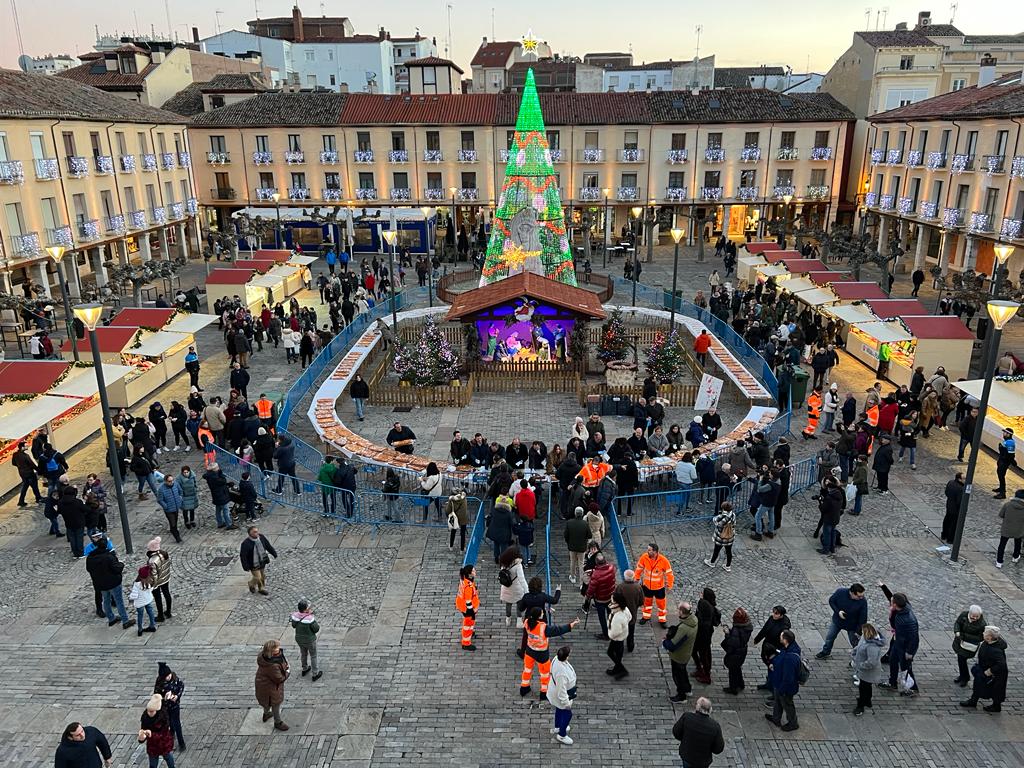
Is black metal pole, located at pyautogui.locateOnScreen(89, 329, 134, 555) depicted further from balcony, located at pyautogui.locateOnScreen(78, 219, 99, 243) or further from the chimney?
the chimney

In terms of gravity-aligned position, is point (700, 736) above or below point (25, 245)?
below

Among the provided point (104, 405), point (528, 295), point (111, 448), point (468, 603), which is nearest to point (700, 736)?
point (468, 603)

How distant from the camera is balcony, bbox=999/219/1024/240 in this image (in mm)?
31938

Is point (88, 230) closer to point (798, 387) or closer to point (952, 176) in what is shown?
point (798, 387)

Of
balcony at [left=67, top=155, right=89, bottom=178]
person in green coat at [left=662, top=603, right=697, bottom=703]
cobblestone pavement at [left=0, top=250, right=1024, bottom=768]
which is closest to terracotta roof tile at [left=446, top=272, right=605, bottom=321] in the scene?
cobblestone pavement at [left=0, top=250, right=1024, bottom=768]

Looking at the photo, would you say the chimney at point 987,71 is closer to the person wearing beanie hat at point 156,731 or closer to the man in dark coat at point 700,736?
the man in dark coat at point 700,736

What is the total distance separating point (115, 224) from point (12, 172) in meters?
7.55

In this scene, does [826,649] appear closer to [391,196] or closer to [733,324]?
[733,324]

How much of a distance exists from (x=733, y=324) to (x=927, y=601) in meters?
15.5

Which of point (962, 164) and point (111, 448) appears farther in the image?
point (962, 164)

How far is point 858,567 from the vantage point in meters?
12.8

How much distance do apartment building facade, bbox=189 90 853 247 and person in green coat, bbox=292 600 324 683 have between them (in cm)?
3987

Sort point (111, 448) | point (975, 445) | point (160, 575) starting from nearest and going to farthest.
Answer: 1. point (160, 575)
2. point (975, 445)
3. point (111, 448)

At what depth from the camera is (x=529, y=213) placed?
2505 centimetres
